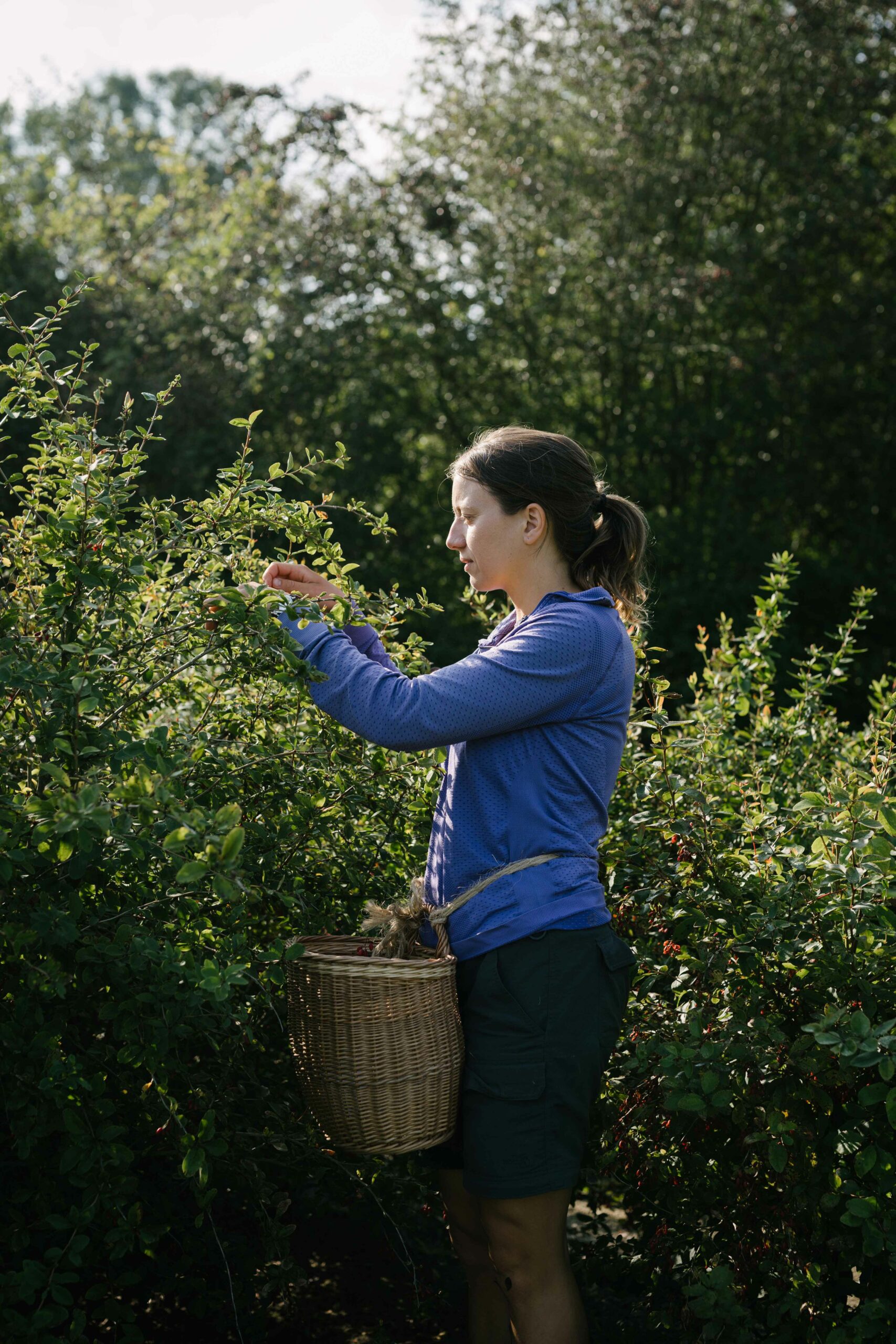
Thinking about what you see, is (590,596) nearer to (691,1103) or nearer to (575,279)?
(691,1103)

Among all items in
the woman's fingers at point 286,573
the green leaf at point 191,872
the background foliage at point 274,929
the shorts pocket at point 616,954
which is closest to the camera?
the green leaf at point 191,872

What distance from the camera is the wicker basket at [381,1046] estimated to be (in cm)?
188

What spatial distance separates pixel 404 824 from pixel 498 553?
821 mm

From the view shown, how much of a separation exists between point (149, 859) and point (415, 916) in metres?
0.46

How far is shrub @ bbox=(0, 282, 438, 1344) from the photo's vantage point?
1.83 meters

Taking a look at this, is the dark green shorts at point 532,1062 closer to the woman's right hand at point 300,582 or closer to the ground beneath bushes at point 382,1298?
the woman's right hand at point 300,582

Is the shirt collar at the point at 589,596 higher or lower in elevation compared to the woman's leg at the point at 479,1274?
higher

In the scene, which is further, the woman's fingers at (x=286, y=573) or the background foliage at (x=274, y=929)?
the woman's fingers at (x=286, y=573)

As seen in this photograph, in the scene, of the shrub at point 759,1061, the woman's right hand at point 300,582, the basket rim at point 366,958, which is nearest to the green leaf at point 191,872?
the basket rim at point 366,958

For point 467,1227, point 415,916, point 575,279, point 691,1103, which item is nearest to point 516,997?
point 415,916

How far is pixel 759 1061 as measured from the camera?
79.0 inches

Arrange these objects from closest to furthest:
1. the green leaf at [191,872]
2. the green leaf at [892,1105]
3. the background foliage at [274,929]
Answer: the green leaf at [191,872], the green leaf at [892,1105], the background foliage at [274,929]

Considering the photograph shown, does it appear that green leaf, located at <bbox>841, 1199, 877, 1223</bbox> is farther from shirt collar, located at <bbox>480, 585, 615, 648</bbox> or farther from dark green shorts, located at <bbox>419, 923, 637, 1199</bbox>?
shirt collar, located at <bbox>480, 585, 615, 648</bbox>

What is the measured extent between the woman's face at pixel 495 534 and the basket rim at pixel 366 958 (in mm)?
642
